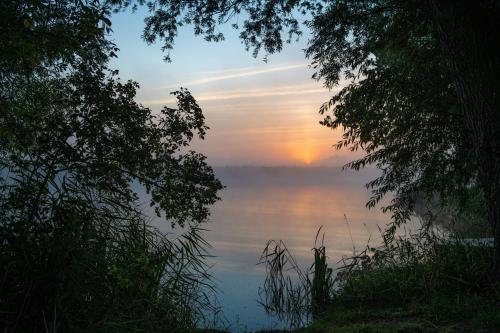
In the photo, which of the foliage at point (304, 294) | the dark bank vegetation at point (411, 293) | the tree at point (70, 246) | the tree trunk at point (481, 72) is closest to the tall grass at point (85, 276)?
A: the tree at point (70, 246)

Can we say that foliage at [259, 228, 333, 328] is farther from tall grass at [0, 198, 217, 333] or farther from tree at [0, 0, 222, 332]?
tall grass at [0, 198, 217, 333]

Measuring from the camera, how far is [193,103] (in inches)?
426

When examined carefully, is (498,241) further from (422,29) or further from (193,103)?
(193,103)

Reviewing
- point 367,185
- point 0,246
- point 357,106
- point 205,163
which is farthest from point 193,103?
point 0,246

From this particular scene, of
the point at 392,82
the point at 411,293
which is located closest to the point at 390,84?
the point at 392,82

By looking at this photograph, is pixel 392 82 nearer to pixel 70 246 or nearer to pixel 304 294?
pixel 304 294

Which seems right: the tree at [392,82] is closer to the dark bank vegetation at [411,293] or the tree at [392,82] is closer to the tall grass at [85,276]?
the dark bank vegetation at [411,293]

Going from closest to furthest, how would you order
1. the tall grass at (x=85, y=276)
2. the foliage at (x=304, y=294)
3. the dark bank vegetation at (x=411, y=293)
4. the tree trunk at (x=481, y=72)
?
the tall grass at (x=85, y=276) → the dark bank vegetation at (x=411, y=293) → the tree trunk at (x=481, y=72) → the foliage at (x=304, y=294)

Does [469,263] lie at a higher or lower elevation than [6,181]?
lower

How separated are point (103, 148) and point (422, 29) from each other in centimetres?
727

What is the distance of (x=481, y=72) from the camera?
6371 mm

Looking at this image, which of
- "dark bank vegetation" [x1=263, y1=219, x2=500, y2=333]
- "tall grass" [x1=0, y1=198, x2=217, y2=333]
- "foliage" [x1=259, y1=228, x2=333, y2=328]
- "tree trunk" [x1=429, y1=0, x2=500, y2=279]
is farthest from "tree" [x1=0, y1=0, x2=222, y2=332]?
"tree trunk" [x1=429, y1=0, x2=500, y2=279]

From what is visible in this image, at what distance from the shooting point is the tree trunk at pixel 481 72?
6.30 meters

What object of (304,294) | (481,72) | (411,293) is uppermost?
(481,72)
